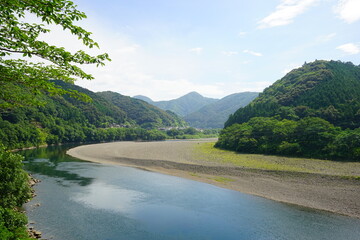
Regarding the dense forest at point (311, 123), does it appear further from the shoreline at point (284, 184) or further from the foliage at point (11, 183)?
the foliage at point (11, 183)

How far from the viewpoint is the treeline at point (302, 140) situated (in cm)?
4484

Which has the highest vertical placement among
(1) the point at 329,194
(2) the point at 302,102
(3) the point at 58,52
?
(2) the point at 302,102

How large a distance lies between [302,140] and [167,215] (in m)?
43.4

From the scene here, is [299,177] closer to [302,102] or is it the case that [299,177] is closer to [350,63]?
[302,102]

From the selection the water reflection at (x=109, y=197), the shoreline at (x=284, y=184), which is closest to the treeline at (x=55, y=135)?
the water reflection at (x=109, y=197)

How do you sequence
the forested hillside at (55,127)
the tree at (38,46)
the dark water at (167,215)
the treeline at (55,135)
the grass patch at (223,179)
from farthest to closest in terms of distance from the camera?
1. the forested hillside at (55,127)
2. the treeline at (55,135)
3. the grass patch at (223,179)
4. the dark water at (167,215)
5. the tree at (38,46)

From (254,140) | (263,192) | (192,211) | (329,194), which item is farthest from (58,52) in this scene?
(254,140)

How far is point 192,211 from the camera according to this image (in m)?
25.3

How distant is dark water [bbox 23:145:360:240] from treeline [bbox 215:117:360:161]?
2716 centimetres

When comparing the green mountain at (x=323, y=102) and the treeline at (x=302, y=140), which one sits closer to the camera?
the treeline at (x=302, y=140)

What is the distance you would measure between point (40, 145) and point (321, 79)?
113 metres

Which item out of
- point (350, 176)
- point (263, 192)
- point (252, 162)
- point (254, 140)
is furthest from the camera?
point (254, 140)

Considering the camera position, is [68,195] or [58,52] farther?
[68,195]

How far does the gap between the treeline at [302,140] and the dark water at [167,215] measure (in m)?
27.2
